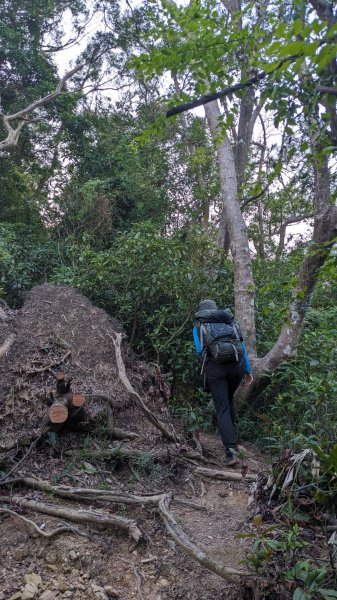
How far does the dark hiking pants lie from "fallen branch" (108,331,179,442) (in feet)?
1.84

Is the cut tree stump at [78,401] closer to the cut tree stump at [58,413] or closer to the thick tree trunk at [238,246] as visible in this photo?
the cut tree stump at [58,413]

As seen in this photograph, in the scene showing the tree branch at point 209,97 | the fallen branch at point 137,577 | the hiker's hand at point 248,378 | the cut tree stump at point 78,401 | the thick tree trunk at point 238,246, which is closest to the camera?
the tree branch at point 209,97

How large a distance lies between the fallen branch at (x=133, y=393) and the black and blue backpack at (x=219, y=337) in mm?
967

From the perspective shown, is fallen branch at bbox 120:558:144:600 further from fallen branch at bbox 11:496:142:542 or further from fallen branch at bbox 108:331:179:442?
fallen branch at bbox 108:331:179:442

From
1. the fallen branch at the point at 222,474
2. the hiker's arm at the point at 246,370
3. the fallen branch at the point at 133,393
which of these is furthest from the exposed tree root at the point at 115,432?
the hiker's arm at the point at 246,370

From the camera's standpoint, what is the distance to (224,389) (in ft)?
19.5

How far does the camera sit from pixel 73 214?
11.0 m

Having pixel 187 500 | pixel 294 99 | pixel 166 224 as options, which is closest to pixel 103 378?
pixel 187 500

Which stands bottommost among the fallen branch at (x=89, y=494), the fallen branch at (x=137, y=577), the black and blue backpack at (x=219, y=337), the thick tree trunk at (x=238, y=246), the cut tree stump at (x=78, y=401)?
the fallen branch at (x=137, y=577)

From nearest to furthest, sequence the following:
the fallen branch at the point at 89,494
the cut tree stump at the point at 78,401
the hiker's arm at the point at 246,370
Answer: the fallen branch at the point at 89,494 → the cut tree stump at the point at 78,401 → the hiker's arm at the point at 246,370

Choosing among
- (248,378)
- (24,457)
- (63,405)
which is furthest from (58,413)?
(248,378)

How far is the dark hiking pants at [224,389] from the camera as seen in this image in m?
5.74

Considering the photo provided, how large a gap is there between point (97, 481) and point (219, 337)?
7.12 feet

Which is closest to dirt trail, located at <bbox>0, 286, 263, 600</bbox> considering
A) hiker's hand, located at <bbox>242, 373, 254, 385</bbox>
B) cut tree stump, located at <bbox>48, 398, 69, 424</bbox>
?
cut tree stump, located at <bbox>48, 398, 69, 424</bbox>
